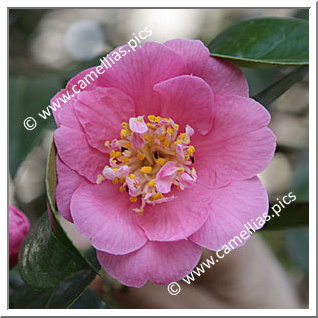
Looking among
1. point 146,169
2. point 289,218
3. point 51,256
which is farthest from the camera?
point 289,218

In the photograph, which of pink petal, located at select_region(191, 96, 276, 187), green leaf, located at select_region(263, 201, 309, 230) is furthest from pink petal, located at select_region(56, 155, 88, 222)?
green leaf, located at select_region(263, 201, 309, 230)

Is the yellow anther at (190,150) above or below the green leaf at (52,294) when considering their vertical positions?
above

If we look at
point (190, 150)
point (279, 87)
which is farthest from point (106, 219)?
point (279, 87)

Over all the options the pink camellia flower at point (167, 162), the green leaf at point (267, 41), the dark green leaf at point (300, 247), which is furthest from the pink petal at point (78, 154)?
the dark green leaf at point (300, 247)

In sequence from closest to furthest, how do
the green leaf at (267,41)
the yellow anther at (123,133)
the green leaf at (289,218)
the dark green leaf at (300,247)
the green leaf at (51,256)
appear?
the green leaf at (51,256)
the yellow anther at (123,133)
the green leaf at (267,41)
the green leaf at (289,218)
the dark green leaf at (300,247)

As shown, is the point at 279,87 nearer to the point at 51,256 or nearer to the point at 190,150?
the point at 190,150

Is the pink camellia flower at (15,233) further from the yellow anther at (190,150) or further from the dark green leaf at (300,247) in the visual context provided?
the dark green leaf at (300,247)
